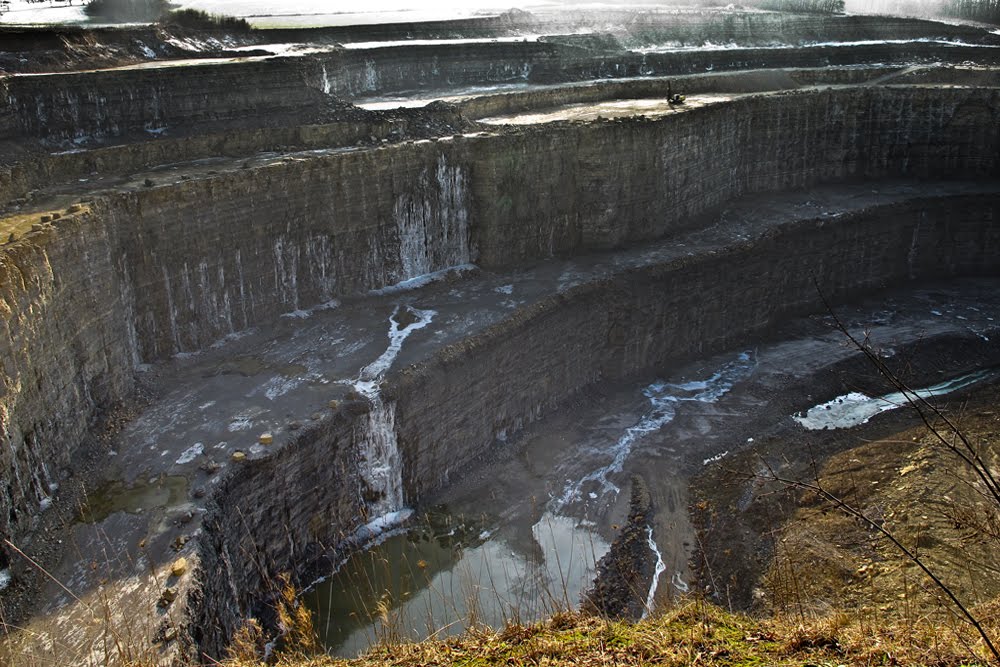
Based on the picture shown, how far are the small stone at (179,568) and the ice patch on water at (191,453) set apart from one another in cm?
231

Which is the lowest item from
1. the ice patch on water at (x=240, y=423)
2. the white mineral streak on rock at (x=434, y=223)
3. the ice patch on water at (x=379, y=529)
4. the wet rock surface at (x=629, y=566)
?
the wet rock surface at (x=629, y=566)

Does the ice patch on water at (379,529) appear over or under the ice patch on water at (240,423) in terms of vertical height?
under

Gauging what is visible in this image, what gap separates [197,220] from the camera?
1593 cm

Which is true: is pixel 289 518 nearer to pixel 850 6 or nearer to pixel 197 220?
pixel 197 220

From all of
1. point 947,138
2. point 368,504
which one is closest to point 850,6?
point 947,138

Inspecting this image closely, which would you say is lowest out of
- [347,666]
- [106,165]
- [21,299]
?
[347,666]

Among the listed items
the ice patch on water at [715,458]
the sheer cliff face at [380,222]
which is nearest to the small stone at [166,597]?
the sheer cliff face at [380,222]

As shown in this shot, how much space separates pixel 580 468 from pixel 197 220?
796 centimetres

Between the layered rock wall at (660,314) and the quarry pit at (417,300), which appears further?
the layered rock wall at (660,314)

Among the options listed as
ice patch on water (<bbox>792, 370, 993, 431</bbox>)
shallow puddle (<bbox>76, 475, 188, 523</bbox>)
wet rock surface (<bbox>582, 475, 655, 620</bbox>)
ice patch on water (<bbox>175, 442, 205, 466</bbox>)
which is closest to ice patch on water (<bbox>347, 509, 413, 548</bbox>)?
ice patch on water (<bbox>175, 442, 205, 466</bbox>)

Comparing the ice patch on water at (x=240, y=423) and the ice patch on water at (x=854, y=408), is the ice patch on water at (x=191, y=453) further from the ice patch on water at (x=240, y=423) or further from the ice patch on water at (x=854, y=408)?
the ice patch on water at (x=854, y=408)

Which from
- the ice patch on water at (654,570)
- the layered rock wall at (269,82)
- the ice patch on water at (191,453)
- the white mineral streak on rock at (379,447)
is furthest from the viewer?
the layered rock wall at (269,82)

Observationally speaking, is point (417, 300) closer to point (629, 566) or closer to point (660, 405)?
point (660, 405)

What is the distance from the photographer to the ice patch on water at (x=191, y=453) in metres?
13.1
